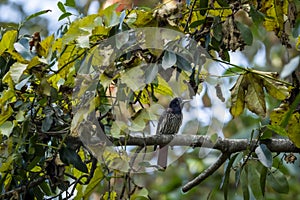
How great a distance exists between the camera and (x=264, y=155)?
130 centimetres

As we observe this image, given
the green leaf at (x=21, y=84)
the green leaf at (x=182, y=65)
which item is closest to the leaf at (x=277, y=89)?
the green leaf at (x=182, y=65)

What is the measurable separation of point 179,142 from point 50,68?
313 mm

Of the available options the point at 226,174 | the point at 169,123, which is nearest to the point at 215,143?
the point at 226,174

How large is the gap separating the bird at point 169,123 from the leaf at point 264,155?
0.20 m

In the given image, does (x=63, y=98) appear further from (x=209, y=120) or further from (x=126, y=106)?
(x=209, y=120)

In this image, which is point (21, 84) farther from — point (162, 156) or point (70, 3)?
point (162, 156)

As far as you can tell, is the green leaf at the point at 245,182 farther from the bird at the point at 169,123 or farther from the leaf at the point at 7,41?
the leaf at the point at 7,41

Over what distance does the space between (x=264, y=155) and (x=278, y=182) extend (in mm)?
173

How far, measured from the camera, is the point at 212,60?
4.35 feet

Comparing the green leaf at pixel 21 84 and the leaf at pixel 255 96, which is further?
the leaf at pixel 255 96

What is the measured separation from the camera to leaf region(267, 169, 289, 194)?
143cm

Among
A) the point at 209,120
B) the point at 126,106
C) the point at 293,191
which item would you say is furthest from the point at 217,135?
the point at 293,191

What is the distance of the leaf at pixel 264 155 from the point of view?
1.29 meters

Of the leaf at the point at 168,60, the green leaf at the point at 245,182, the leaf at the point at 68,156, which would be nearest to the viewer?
the leaf at the point at 168,60
